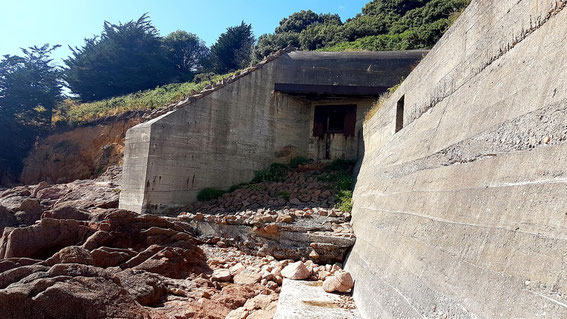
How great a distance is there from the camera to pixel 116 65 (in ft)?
99.7

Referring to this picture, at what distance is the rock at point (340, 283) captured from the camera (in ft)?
19.3

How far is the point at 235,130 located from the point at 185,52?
28.2 metres

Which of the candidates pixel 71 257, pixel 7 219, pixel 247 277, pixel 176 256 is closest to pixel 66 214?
pixel 7 219

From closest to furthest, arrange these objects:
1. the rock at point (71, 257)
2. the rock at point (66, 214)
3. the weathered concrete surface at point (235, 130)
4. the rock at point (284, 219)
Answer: the rock at point (71, 257) < the rock at point (284, 219) < the rock at point (66, 214) < the weathered concrete surface at point (235, 130)

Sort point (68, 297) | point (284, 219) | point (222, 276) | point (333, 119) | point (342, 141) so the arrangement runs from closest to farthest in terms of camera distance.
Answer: point (68, 297), point (222, 276), point (284, 219), point (342, 141), point (333, 119)

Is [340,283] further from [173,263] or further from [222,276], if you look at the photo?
[173,263]

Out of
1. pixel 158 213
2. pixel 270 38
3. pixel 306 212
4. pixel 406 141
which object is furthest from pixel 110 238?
pixel 270 38

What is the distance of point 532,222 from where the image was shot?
2332 millimetres

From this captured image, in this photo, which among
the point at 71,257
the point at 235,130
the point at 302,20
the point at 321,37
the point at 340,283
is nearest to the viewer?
the point at 340,283

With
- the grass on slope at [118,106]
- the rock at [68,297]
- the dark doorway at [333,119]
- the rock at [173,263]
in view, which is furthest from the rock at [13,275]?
the grass on slope at [118,106]

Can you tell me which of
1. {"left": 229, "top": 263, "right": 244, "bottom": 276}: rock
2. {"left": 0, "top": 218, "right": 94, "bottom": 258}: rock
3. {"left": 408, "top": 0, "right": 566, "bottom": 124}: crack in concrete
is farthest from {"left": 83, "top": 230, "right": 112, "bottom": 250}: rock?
{"left": 408, "top": 0, "right": 566, "bottom": 124}: crack in concrete

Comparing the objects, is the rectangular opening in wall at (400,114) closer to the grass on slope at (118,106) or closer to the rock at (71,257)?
the rock at (71,257)

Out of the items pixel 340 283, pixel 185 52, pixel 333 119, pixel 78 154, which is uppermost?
pixel 185 52

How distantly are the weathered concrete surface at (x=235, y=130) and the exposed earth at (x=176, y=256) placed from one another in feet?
3.70
